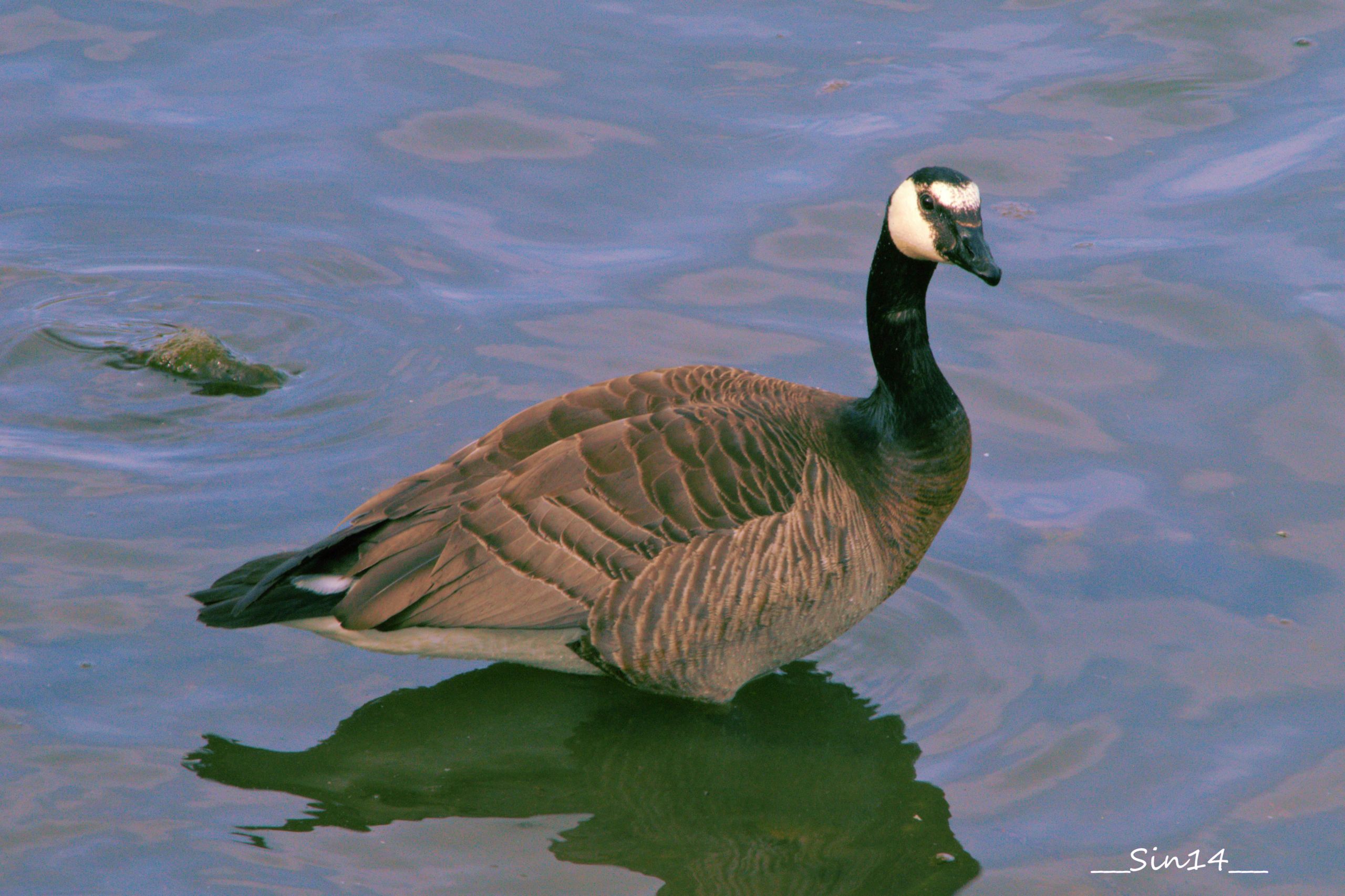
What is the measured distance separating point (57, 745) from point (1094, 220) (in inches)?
258

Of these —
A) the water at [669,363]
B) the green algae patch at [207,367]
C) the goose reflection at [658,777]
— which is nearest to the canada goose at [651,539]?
the goose reflection at [658,777]

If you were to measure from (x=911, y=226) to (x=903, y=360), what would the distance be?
555mm

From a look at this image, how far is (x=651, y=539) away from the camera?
5.61 metres

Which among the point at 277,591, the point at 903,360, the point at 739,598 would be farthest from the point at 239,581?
the point at 903,360

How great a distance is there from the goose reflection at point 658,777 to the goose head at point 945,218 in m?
1.82

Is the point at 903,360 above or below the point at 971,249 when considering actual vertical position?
below

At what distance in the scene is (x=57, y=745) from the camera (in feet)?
17.8

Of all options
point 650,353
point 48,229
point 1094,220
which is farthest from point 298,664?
point 1094,220

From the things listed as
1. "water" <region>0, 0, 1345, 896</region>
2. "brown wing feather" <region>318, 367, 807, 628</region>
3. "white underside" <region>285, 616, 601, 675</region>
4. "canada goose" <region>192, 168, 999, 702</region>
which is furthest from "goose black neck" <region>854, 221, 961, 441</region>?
"white underside" <region>285, 616, 601, 675</region>

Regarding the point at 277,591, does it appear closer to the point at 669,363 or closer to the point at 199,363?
the point at 199,363

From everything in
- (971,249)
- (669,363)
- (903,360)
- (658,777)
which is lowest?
(658,777)

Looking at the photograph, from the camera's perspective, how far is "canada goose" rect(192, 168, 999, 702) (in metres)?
5.59

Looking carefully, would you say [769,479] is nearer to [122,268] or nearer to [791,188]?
[791,188]

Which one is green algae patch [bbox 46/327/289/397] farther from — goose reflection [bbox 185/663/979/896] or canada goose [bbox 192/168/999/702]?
goose reflection [bbox 185/663/979/896]
